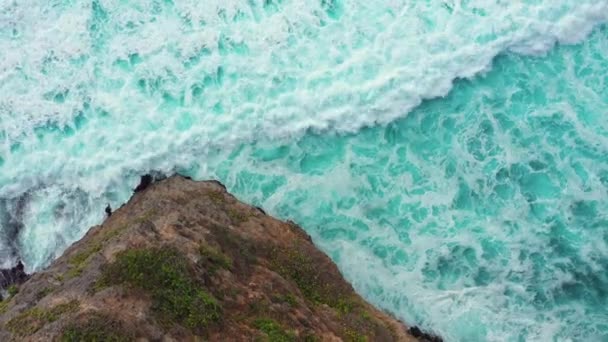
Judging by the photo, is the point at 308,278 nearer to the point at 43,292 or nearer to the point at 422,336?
the point at 422,336

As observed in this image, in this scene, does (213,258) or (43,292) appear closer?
(43,292)

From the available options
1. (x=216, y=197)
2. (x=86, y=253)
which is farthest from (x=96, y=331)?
(x=216, y=197)

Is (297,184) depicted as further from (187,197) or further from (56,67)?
(56,67)

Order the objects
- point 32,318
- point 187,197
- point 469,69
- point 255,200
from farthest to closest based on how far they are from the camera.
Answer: point 469,69, point 255,200, point 187,197, point 32,318

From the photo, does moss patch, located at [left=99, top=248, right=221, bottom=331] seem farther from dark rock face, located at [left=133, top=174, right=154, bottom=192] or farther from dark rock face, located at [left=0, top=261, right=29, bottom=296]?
dark rock face, located at [left=0, top=261, right=29, bottom=296]

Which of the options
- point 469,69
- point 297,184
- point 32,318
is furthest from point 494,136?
point 32,318

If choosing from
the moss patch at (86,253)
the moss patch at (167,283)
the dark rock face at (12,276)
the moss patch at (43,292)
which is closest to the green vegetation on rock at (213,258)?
the moss patch at (167,283)

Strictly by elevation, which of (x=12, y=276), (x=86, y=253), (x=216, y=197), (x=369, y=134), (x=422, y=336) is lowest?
(x=12, y=276)
